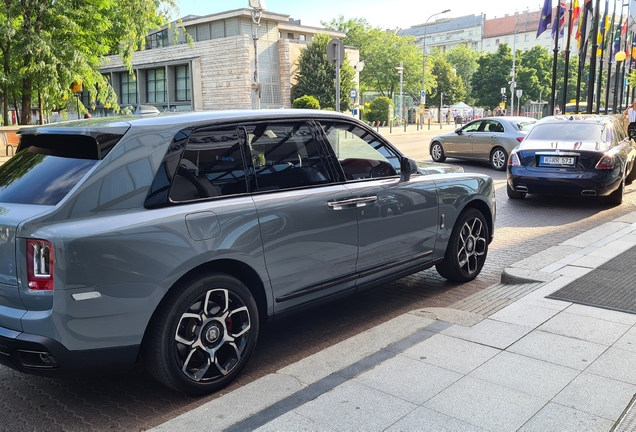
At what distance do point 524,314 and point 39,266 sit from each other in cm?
346

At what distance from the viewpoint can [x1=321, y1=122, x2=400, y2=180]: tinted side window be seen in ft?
15.2

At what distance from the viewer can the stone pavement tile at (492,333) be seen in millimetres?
4090

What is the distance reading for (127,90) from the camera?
68.3 meters

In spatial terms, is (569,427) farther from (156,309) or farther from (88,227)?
(88,227)

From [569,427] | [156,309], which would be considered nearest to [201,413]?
[156,309]

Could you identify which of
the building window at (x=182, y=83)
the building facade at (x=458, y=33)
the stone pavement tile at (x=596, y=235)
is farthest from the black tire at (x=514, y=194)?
the building facade at (x=458, y=33)

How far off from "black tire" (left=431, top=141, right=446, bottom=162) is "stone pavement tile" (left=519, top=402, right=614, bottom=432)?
55.0 ft

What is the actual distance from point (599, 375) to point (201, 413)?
2.28 meters

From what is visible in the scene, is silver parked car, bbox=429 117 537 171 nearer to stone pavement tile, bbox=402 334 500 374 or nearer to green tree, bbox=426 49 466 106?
stone pavement tile, bbox=402 334 500 374

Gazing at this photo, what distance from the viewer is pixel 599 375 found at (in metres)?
3.55

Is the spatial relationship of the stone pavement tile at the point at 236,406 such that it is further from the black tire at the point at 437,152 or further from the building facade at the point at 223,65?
the building facade at the point at 223,65

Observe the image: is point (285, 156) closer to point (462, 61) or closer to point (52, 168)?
point (52, 168)

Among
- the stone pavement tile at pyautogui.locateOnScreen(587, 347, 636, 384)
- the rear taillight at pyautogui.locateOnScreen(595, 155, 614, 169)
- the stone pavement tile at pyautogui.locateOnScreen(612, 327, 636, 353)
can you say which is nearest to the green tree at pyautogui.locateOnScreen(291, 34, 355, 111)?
the rear taillight at pyautogui.locateOnScreen(595, 155, 614, 169)

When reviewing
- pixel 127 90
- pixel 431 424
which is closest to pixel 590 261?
pixel 431 424
